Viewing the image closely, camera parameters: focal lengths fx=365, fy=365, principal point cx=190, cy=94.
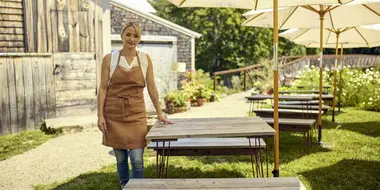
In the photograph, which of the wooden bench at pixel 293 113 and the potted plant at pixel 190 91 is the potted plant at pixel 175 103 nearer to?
the potted plant at pixel 190 91

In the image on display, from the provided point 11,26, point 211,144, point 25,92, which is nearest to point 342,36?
point 211,144

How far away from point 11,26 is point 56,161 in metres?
4.03

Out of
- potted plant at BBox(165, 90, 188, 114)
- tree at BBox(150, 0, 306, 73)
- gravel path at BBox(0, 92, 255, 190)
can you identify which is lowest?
gravel path at BBox(0, 92, 255, 190)

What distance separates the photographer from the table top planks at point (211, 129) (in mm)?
3127

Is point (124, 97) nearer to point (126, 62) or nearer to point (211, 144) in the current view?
point (126, 62)

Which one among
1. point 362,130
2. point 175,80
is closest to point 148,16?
point 175,80

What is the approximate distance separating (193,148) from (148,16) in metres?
10.4

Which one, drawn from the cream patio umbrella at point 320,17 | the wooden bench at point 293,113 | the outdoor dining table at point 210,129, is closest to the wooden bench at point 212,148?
the outdoor dining table at point 210,129

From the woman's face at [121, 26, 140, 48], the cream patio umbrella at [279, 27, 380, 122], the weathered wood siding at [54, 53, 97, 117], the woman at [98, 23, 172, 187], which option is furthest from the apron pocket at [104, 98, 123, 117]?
the cream patio umbrella at [279, 27, 380, 122]

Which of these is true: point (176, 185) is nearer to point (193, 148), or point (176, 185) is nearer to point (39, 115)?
point (193, 148)

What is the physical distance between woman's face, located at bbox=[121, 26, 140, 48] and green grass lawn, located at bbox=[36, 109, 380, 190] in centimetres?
188

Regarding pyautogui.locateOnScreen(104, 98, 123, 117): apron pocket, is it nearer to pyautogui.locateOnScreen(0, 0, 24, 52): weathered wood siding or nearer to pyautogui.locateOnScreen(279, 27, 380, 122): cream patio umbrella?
pyautogui.locateOnScreen(0, 0, 24, 52): weathered wood siding

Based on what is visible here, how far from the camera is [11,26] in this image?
27.2 ft

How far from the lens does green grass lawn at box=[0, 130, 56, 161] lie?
6542 millimetres
